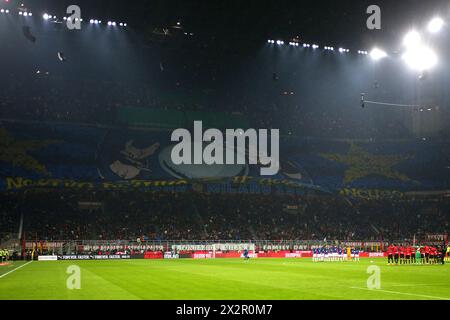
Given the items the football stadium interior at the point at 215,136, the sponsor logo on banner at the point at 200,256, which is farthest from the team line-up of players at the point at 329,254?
the sponsor logo on banner at the point at 200,256

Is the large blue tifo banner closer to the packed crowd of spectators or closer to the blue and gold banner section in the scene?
the blue and gold banner section

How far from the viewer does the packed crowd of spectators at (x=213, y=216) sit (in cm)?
5873

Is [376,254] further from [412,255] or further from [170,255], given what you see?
[170,255]

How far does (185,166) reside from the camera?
6794 cm

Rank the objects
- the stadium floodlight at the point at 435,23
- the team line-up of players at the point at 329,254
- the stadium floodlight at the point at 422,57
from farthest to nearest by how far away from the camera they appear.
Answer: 1. the team line-up of players at the point at 329,254
2. the stadium floodlight at the point at 422,57
3. the stadium floodlight at the point at 435,23

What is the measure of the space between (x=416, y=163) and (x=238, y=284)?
200ft

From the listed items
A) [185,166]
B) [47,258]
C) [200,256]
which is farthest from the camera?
[185,166]

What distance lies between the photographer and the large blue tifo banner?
203 ft

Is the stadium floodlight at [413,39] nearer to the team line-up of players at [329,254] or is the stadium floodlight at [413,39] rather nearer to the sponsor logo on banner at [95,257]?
the team line-up of players at [329,254]

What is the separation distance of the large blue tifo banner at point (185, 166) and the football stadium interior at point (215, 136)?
191 mm

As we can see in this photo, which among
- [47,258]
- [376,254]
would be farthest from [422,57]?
[47,258]

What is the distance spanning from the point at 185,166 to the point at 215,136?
17.7 feet

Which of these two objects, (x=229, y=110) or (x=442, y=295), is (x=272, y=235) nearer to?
(x=229, y=110)

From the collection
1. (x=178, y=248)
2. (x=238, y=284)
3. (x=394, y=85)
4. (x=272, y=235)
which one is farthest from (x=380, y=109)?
(x=238, y=284)
